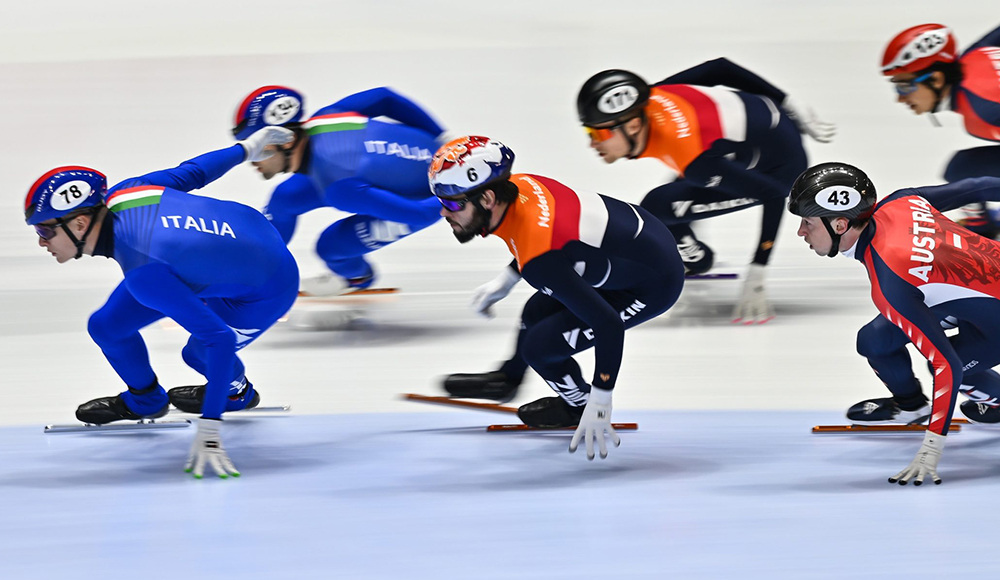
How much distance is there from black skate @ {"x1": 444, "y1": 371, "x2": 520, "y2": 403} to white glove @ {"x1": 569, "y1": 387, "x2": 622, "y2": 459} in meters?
0.72

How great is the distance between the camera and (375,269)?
6.30 meters

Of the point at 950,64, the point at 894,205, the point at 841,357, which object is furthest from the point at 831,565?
the point at 950,64

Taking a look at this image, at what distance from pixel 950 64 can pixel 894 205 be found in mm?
2344

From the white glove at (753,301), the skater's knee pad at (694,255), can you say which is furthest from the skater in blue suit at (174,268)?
the white glove at (753,301)

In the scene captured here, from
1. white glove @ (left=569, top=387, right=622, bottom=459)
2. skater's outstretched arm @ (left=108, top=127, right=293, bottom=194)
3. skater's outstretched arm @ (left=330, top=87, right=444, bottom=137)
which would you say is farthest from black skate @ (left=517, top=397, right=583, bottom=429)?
skater's outstretched arm @ (left=330, top=87, right=444, bottom=137)

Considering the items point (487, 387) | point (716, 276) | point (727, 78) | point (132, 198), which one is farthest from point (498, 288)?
point (727, 78)

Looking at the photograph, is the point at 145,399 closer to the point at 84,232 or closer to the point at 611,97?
the point at 84,232

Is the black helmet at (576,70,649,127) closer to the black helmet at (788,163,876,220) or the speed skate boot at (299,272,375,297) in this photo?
the speed skate boot at (299,272,375,297)

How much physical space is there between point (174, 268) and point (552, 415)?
144 cm

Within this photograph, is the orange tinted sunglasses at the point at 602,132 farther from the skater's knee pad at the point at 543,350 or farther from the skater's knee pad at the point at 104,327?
the skater's knee pad at the point at 104,327

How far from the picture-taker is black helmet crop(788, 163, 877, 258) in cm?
341

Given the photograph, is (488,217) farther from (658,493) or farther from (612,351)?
(658,493)

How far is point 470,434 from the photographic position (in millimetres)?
4199

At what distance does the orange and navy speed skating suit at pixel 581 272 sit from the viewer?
3.58m
